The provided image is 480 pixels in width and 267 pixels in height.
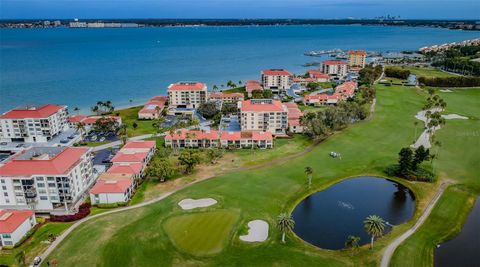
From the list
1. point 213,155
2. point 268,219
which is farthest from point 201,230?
point 213,155

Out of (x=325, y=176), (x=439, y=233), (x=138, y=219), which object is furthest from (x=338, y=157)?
(x=138, y=219)

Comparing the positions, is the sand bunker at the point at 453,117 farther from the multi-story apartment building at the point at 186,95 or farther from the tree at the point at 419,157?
the multi-story apartment building at the point at 186,95

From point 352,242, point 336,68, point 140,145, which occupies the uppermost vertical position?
point 336,68

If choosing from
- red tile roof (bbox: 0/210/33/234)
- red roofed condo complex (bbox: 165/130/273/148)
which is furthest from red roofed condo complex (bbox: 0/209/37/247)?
red roofed condo complex (bbox: 165/130/273/148)

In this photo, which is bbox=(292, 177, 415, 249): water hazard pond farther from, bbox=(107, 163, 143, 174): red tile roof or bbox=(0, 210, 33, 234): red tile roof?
bbox=(0, 210, 33, 234): red tile roof

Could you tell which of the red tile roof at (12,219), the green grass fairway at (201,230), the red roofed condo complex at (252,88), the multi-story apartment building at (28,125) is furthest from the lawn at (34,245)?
the red roofed condo complex at (252,88)

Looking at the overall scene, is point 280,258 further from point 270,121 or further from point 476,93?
point 476,93

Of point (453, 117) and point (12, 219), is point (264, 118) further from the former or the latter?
point (12, 219)
